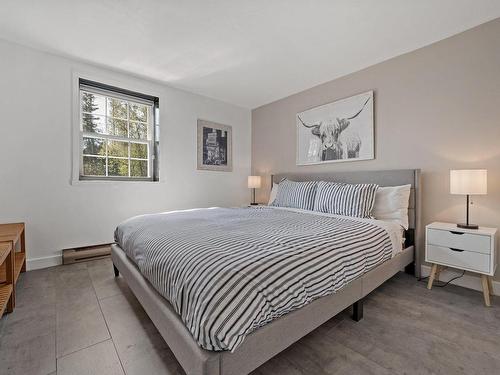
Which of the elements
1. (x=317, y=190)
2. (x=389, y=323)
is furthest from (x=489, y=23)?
(x=389, y=323)

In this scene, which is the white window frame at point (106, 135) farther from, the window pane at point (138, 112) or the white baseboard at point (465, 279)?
the white baseboard at point (465, 279)

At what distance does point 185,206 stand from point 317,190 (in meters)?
2.02

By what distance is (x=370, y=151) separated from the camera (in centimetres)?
288

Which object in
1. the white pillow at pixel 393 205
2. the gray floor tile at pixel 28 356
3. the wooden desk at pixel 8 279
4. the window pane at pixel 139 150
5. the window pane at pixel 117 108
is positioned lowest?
the gray floor tile at pixel 28 356

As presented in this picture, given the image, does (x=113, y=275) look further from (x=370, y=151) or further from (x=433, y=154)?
(x=433, y=154)

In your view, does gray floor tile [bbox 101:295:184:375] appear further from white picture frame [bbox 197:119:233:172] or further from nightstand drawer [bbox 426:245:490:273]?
white picture frame [bbox 197:119:233:172]

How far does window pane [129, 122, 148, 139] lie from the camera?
3.31m

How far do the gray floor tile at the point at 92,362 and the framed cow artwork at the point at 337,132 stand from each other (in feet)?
9.89

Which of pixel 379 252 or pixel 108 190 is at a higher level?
pixel 108 190

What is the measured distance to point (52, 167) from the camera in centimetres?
266

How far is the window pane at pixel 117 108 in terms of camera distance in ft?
10.3

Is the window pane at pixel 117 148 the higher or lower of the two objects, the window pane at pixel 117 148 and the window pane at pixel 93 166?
the higher

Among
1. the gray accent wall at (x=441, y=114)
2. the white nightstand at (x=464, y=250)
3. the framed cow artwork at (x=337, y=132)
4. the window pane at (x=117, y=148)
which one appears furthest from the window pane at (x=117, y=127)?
the white nightstand at (x=464, y=250)

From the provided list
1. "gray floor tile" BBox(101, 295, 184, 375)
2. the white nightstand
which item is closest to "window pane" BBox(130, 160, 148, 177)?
"gray floor tile" BBox(101, 295, 184, 375)
